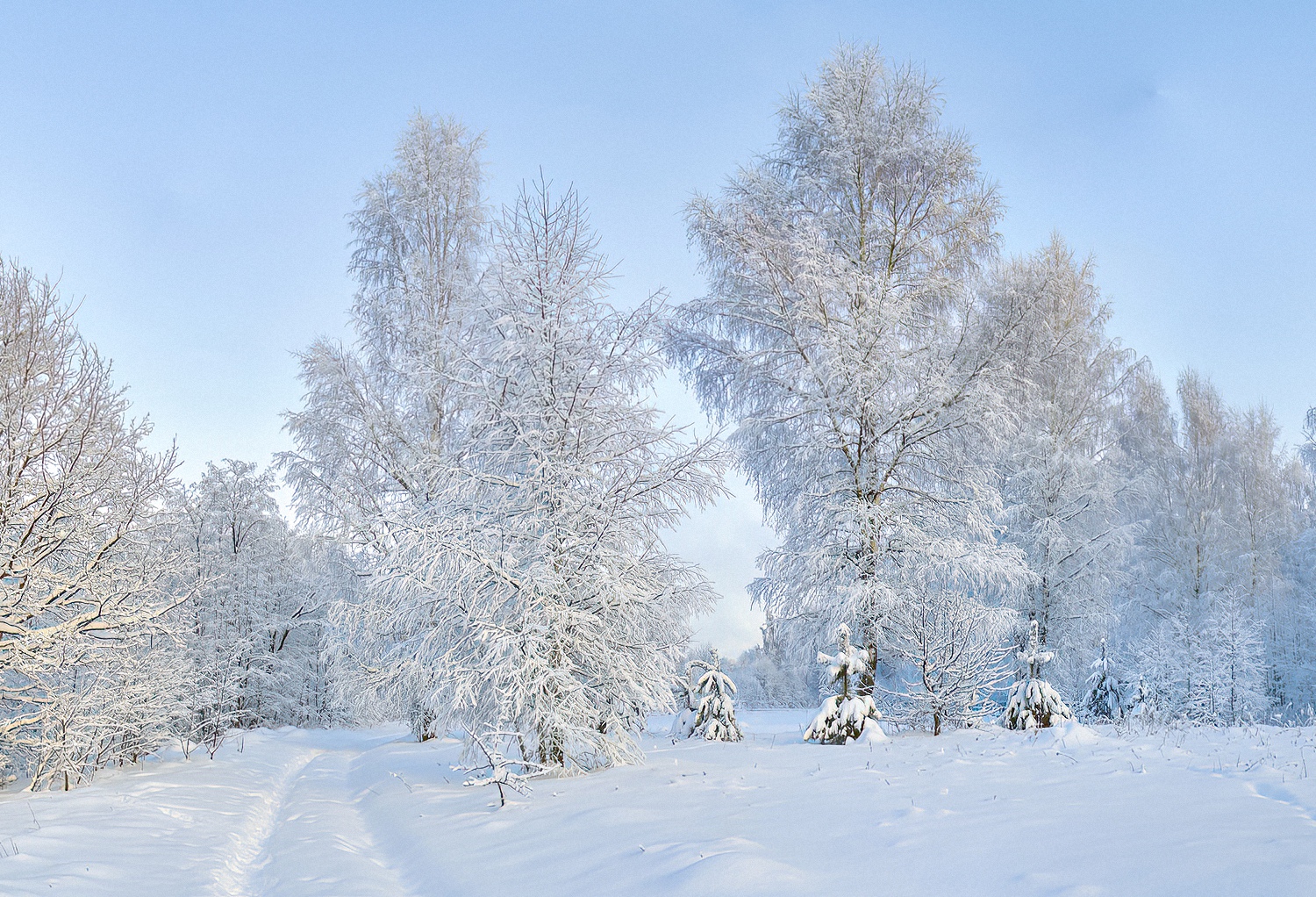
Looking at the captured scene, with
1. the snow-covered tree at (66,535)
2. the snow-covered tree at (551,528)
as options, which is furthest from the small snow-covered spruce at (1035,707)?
the snow-covered tree at (66,535)

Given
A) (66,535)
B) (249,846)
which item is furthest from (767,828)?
(66,535)

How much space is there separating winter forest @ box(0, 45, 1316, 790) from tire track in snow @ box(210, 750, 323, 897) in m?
1.50

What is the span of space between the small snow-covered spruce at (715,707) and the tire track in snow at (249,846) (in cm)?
597

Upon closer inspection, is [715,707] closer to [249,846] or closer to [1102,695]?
[249,846]

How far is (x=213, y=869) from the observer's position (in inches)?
230

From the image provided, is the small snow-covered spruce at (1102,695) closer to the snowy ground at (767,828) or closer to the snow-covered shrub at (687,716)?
the snowy ground at (767,828)

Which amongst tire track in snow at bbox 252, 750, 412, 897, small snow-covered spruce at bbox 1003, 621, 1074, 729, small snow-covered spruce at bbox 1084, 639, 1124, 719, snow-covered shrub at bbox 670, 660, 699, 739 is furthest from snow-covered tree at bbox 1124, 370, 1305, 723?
tire track in snow at bbox 252, 750, 412, 897

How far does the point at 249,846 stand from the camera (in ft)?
22.9

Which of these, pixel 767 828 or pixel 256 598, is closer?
pixel 767 828

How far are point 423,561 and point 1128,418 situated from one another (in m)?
19.7

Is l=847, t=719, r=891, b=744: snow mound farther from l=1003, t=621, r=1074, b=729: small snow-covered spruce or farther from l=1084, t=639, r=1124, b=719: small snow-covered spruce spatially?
l=1084, t=639, r=1124, b=719: small snow-covered spruce

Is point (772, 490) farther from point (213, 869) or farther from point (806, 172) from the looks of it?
point (213, 869)

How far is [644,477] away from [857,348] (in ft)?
13.6

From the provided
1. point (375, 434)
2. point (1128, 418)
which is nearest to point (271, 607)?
point (375, 434)
